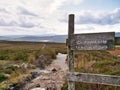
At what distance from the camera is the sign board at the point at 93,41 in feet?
24.9

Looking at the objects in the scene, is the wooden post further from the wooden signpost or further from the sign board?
the sign board

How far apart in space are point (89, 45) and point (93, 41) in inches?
5.7

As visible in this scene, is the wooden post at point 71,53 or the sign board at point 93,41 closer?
the sign board at point 93,41

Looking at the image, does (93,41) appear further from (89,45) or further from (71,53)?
(71,53)

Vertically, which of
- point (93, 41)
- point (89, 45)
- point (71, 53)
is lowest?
point (71, 53)

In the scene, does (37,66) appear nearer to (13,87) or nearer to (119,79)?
(13,87)

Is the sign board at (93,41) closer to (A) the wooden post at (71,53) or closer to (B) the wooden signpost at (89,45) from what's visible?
(B) the wooden signpost at (89,45)

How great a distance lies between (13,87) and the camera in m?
13.3

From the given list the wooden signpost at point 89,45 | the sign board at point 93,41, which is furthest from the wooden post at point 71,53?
the sign board at point 93,41

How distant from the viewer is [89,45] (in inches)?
309

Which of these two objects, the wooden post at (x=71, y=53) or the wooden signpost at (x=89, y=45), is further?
the wooden post at (x=71, y=53)

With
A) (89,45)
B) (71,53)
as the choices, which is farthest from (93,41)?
(71,53)

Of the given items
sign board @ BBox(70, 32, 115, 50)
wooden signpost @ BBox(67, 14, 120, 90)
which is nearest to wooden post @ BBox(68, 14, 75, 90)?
wooden signpost @ BBox(67, 14, 120, 90)

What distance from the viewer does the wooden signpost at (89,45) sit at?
7544 millimetres
